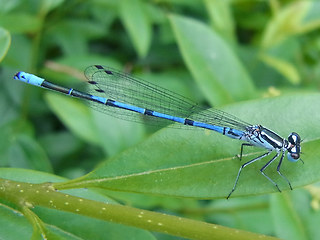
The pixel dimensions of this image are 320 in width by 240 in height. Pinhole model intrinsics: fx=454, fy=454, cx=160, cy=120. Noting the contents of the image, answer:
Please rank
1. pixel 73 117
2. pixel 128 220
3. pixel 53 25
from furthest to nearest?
pixel 53 25 < pixel 73 117 < pixel 128 220

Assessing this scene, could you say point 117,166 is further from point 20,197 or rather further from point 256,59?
point 256,59

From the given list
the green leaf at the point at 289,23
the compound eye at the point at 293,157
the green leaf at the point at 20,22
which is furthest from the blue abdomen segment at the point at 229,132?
the green leaf at the point at 289,23

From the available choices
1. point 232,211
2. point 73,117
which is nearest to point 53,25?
point 73,117

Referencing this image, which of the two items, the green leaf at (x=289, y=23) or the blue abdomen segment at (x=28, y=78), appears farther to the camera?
the green leaf at (x=289, y=23)

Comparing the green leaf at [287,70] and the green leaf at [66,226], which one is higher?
the green leaf at [287,70]

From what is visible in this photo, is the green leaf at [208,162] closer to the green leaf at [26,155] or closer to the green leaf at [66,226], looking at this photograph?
the green leaf at [66,226]

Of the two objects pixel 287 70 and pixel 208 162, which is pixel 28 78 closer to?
pixel 208 162
